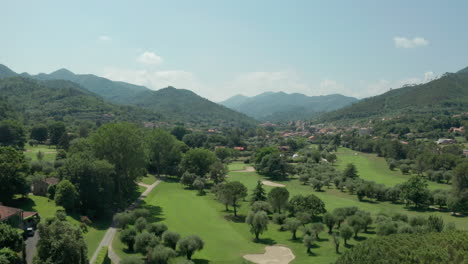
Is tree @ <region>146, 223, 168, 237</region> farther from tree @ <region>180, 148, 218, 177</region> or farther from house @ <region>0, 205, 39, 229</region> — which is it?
tree @ <region>180, 148, 218, 177</region>

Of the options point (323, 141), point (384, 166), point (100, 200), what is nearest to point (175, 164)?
point (100, 200)

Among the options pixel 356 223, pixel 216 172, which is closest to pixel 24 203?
pixel 216 172

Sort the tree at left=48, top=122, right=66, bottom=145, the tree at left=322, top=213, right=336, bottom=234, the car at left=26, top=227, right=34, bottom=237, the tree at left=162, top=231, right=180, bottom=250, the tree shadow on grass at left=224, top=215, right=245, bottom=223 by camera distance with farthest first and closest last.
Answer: the tree at left=48, top=122, right=66, bottom=145, the tree shadow on grass at left=224, top=215, right=245, bottom=223, the tree at left=322, top=213, right=336, bottom=234, the tree at left=162, top=231, right=180, bottom=250, the car at left=26, top=227, right=34, bottom=237

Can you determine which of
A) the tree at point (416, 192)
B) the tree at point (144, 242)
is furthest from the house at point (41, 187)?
the tree at point (416, 192)

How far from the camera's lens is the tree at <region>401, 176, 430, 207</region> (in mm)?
56188

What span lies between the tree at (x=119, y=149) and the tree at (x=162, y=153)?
2447cm

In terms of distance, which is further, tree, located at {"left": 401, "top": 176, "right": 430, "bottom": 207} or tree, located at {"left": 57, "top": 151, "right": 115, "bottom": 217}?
tree, located at {"left": 401, "top": 176, "right": 430, "bottom": 207}

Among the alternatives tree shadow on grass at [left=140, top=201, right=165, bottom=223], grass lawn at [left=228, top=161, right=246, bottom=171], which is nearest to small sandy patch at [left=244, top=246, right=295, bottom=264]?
tree shadow on grass at [left=140, top=201, right=165, bottom=223]

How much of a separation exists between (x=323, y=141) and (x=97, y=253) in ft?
465

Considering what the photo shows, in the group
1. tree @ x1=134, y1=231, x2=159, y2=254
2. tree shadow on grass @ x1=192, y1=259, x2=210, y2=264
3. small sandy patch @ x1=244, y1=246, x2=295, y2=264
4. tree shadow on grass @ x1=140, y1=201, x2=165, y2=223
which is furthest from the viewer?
tree shadow on grass @ x1=140, y1=201, x2=165, y2=223

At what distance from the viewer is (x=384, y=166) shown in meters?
101

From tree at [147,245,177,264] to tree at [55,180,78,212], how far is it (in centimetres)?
1660

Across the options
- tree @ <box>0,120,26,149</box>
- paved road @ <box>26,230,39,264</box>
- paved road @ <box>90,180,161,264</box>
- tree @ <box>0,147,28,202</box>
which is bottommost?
paved road @ <box>90,180,161,264</box>

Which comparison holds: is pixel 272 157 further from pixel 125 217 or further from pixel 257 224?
pixel 125 217
